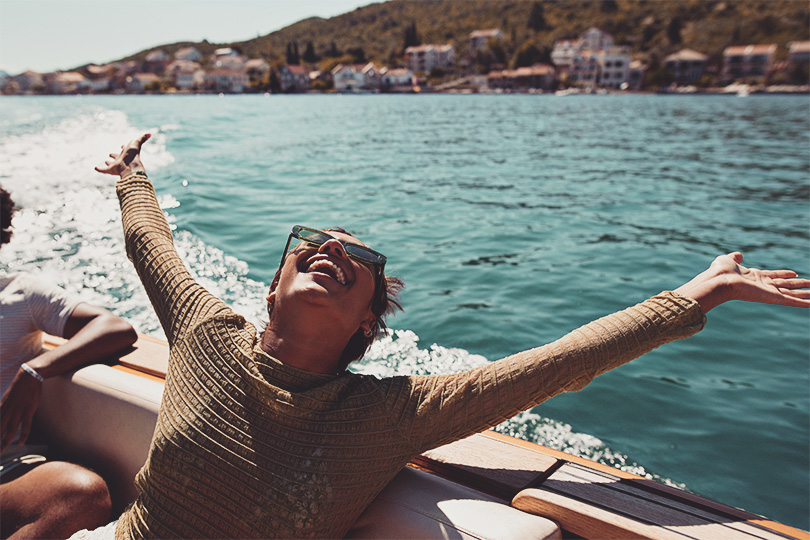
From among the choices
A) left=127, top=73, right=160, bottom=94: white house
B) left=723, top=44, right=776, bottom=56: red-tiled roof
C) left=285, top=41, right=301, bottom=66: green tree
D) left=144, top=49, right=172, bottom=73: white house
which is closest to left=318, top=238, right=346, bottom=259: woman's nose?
left=723, top=44, right=776, bottom=56: red-tiled roof

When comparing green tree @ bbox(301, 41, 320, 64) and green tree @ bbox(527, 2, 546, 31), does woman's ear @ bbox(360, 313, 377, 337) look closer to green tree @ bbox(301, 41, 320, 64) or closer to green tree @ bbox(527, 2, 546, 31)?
green tree @ bbox(301, 41, 320, 64)

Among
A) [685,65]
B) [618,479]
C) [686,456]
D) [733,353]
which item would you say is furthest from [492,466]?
[685,65]

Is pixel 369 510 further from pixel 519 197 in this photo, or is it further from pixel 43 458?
pixel 519 197

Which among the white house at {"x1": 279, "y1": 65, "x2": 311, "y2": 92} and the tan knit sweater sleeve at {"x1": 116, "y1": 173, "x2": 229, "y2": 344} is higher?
the white house at {"x1": 279, "y1": 65, "x2": 311, "y2": 92}

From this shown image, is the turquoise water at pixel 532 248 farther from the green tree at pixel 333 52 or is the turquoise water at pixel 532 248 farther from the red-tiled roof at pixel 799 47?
the green tree at pixel 333 52

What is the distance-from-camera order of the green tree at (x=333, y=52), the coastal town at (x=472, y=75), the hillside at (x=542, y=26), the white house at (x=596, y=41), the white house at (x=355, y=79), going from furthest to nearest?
the green tree at (x=333, y=52) < the white house at (x=596, y=41) < the white house at (x=355, y=79) < the hillside at (x=542, y=26) < the coastal town at (x=472, y=75)

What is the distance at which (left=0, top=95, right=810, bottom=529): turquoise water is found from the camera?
3613 millimetres

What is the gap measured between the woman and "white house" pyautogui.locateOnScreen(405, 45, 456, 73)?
104 meters

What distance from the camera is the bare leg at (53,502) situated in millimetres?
1995

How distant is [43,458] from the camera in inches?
91.4

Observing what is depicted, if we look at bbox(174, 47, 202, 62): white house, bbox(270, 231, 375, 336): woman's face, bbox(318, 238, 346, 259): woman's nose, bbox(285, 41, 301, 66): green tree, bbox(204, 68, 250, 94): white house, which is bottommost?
bbox(270, 231, 375, 336): woman's face

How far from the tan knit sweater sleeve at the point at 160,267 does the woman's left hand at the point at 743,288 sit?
4.81ft

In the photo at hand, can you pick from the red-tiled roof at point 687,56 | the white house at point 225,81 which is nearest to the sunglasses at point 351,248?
the red-tiled roof at point 687,56

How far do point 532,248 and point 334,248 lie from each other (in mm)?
5577
